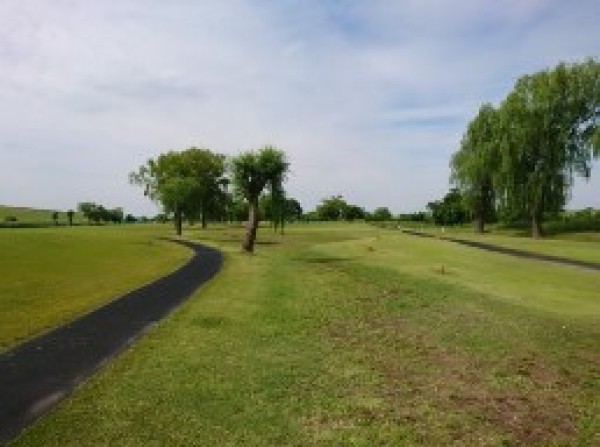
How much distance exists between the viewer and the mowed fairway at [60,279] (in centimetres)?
2077

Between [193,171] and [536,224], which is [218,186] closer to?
[193,171]

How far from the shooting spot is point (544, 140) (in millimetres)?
82250

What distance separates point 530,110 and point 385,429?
260 ft

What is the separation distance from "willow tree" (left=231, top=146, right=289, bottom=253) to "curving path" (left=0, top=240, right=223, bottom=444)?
78.9ft

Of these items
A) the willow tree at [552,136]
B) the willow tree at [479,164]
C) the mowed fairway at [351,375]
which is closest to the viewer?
the mowed fairway at [351,375]

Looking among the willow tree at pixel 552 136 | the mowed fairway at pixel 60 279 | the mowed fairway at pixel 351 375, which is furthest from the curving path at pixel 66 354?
the willow tree at pixel 552 136

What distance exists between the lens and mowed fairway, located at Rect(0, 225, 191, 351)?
68.1 ft

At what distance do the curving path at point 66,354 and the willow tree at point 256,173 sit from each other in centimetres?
2406

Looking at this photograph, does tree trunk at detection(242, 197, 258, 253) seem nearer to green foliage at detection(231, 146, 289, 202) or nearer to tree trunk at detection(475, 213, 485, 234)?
green foliage at detection(231, 146, 289, 202)

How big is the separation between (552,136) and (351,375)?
75.6 meters

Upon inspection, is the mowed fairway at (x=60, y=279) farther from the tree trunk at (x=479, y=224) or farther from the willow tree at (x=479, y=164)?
the tree trunk at (x=479, y=224)

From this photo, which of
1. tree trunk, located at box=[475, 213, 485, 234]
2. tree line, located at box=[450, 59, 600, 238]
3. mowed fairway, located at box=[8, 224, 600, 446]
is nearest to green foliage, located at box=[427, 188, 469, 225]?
tree trunk, located at box=[475, 213, 485, 234]

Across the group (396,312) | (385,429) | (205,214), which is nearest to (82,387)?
(385,429)

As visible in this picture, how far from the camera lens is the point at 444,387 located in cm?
1331
